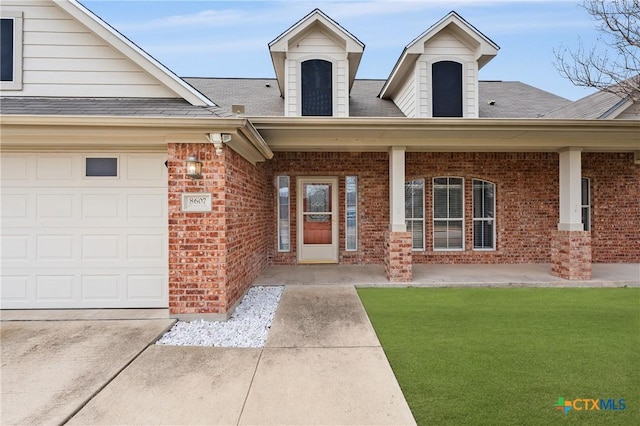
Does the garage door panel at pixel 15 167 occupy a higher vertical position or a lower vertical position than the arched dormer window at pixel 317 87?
lower

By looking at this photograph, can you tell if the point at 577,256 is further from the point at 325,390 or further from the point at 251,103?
the point at 251,103

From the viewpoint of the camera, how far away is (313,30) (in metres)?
7.36

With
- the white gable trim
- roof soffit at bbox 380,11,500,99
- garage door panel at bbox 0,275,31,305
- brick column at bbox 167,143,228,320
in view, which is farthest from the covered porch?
roof soffit at bbox 380,11,500,99

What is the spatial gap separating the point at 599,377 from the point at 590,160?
755 cm

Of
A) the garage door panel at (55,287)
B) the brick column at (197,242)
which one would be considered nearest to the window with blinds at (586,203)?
the brick column at (197,242)

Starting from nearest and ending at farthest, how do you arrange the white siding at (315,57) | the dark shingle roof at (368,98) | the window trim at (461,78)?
the white siding at (315,57)
the window trim at (461,78)
the dark shingle roof at (368,98)

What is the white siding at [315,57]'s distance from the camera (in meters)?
7.39

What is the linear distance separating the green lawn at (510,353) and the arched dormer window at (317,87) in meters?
4.57

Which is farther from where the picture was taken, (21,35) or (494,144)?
(494,144)

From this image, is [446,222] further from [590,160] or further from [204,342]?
[204,342]

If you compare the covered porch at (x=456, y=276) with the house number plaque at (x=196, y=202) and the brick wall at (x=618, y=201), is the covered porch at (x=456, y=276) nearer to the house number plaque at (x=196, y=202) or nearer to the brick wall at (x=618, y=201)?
the brick wall at (x=618, y=201)

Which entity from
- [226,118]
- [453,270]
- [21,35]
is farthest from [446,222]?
[21,35]

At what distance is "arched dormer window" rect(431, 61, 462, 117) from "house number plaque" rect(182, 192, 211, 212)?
5935 mm

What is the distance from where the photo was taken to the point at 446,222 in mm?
8359
